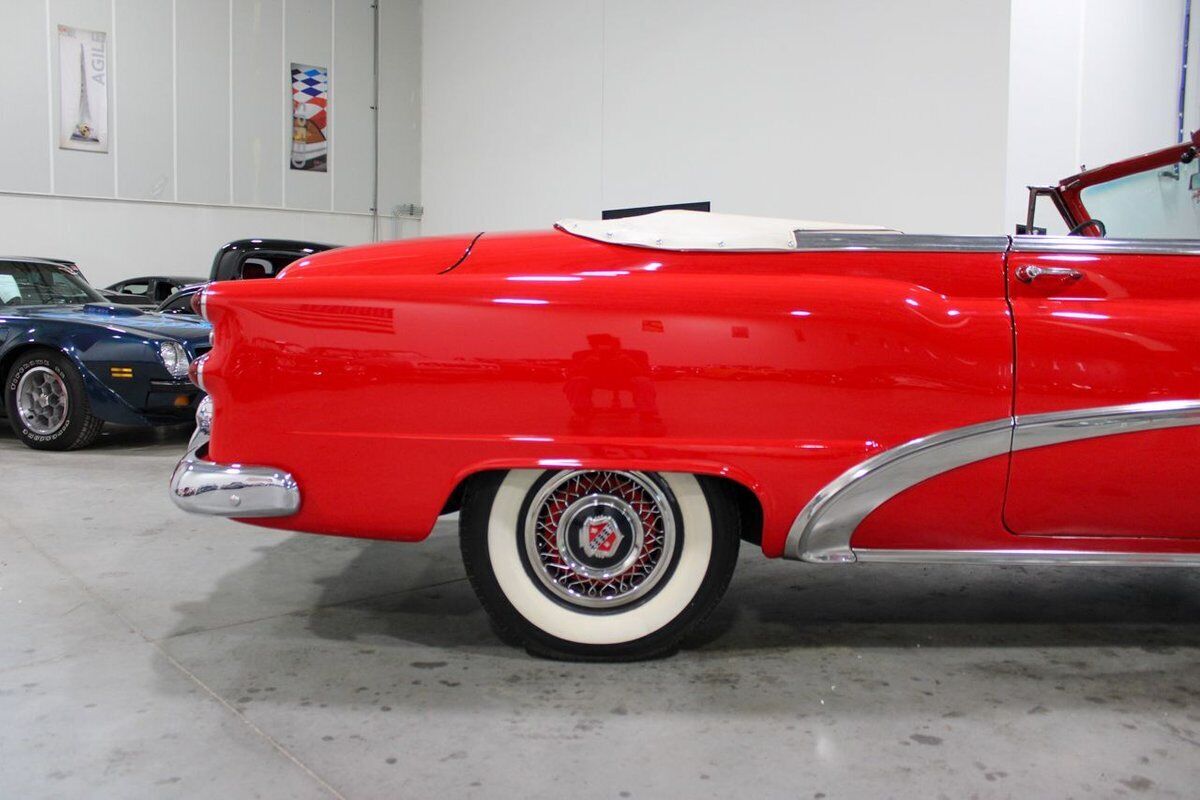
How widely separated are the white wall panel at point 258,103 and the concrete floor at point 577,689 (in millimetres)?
11157

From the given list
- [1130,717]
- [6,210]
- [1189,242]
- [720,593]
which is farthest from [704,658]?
[6,210]

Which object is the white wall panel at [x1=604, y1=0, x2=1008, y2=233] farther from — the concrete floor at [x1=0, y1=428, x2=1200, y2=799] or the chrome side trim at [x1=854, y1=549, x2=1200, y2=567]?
the chrome side trim at [x1=854, y1=549, x2=1200, y2=567]

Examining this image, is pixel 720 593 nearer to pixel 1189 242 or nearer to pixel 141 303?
Answer: pixel 1189 242

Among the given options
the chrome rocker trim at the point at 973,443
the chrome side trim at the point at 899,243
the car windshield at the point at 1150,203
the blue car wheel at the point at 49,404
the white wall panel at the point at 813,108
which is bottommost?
the blue car wheel at the point at 49,404

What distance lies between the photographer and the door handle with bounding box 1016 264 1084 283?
216 centimetres

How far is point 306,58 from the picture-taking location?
13.7 metres

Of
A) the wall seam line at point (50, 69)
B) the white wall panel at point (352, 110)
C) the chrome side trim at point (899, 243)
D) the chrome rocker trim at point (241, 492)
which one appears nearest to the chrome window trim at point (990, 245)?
the chrome side trim at point (899, 243)

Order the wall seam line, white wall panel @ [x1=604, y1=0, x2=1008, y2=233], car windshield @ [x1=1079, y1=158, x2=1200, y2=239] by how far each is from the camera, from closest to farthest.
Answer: car windshield @ [x1=1079, y1=158, x2=1200, y2=239]
white wall panel @ [x1=604, y1=0, x2=1008, y2=233]
the wall seam line

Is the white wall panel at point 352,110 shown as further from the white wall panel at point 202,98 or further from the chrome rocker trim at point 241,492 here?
the chrome rocker trim at point 241,492

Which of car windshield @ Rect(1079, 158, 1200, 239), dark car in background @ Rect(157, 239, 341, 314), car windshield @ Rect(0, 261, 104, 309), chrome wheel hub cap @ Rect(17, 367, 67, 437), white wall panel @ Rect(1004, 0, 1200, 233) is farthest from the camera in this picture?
white wall panel @ Rect(1004, 0, 1200, 233)

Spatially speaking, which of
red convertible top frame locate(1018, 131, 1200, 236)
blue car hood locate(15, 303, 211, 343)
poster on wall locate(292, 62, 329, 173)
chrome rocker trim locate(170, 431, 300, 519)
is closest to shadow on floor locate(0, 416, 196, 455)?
blue car hood locate(15, 303, 211, 343)

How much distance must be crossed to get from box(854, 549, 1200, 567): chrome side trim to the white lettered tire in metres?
0.39

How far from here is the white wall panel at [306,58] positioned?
1346 centimetres

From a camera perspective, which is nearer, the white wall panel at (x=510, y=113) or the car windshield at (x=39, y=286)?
the car windshield at (x=39, y=286)
